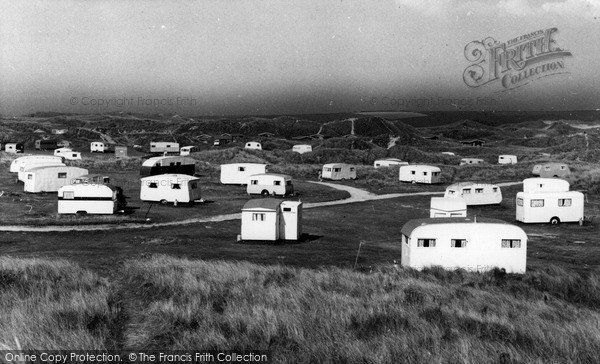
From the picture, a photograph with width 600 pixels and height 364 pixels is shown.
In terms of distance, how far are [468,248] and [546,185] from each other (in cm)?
2791

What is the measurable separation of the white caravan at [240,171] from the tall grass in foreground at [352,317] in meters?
38.5

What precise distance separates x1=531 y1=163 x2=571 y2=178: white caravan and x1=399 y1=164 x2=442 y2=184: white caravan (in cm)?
1439

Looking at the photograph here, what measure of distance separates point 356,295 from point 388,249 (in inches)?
588

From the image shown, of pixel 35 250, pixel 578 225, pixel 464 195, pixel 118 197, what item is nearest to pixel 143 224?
pixel 118 197

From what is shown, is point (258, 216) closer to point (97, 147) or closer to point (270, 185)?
point (270, 185)

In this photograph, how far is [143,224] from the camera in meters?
35.9

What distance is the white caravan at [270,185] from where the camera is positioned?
50.3m

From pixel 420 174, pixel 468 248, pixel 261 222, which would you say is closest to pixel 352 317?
pixel 468 248

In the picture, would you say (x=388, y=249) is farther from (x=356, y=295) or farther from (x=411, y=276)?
(x=356, y=295)

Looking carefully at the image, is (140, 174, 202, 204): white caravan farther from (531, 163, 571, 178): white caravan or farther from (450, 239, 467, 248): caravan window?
A: (531, 163, 571, 178): white caravan

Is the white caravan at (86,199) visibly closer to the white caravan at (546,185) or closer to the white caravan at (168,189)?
the white caravan at (168,189)

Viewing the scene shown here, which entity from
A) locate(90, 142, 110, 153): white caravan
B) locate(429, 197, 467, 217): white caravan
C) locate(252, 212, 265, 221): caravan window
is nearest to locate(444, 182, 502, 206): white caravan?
locate(429, 197, 467, 217): white caravan

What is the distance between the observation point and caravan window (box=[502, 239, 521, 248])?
23.7 m

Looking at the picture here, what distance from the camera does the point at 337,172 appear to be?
217 ft
